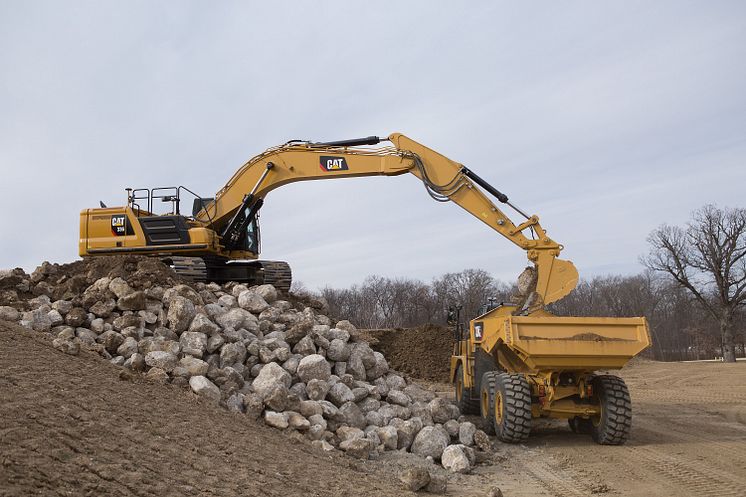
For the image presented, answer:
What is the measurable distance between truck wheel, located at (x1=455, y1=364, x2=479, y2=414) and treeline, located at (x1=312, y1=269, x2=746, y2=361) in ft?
59.1

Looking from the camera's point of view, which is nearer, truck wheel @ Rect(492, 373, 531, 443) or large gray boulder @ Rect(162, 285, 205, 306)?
truck wheel @ Rect(492, 373, 531, 443)

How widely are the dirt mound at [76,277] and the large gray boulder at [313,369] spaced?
9.85 ft

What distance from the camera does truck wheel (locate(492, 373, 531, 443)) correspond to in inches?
333

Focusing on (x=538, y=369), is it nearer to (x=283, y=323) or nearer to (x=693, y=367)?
(x=283, y=323)

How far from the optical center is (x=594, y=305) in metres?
56.5

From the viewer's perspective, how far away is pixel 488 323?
9.47 m

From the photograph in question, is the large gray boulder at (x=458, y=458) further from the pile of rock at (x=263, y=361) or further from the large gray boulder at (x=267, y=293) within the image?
the large gray boulder at (x=267, y=293)

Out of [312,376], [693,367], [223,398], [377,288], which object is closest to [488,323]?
[312,376]

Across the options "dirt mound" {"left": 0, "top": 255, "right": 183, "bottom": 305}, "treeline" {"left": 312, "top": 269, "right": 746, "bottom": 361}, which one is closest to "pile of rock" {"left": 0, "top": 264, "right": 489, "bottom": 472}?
"dirt mound" {"left": 0, "top": 255, "right": 183, "bottom": 305}

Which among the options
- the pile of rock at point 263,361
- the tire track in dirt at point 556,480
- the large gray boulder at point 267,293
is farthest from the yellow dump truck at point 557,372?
the large gray boulder at point 267,293

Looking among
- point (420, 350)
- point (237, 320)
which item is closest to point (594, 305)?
point (420, 350)

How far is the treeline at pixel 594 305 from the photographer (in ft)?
128

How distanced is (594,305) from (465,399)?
161 ft

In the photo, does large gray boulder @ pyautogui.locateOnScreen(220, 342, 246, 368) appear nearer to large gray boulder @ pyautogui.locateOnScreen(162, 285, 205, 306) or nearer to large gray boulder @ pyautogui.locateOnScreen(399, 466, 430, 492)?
large gray boulder @ pyautogui.locateOnScreen(162, 285, 205, 306)
